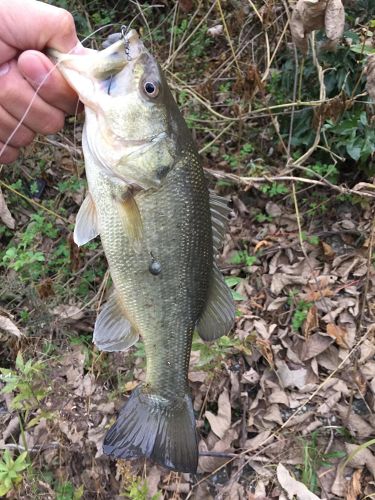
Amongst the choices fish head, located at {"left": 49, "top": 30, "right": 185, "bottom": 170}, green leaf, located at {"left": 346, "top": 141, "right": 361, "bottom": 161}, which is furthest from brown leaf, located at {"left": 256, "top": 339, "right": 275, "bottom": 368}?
fish head, located at {"left": 49, "top": 30, "right": 185, "bottom": 170}

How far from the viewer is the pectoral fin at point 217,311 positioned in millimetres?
2141

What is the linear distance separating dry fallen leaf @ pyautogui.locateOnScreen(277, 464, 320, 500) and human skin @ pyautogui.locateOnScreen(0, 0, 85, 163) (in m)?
2.21

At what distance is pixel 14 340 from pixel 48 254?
829mm

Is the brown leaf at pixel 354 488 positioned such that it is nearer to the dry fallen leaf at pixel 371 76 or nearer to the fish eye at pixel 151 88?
the dry fallen leaf at pixel 371 76

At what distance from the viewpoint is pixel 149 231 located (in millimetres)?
1883

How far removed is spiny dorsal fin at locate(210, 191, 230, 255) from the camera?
2.09 meters

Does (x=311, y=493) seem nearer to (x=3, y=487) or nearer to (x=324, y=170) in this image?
(x=3, y=487)

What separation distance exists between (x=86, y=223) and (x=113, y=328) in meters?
0.47

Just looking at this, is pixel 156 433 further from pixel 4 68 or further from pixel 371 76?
pixel 371 76

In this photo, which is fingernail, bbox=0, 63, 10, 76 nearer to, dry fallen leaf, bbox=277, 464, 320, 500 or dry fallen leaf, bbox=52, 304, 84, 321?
dry fallen leaf, bbox=52, 304, 84, 321

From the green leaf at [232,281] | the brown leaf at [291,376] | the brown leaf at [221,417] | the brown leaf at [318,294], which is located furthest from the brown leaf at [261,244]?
the brown leaf at [221,417]

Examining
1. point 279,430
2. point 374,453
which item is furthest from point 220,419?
point 374,453

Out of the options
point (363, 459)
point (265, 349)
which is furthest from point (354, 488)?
point (265, 349)

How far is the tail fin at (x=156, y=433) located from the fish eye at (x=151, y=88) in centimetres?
126
